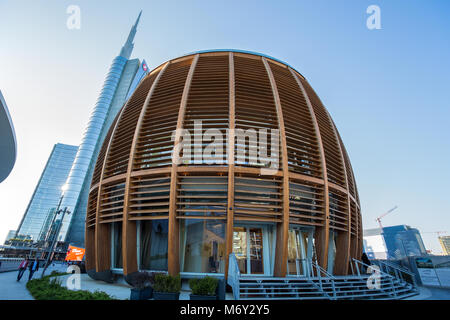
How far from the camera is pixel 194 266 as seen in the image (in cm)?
997

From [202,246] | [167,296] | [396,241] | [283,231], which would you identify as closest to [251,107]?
[283,231]

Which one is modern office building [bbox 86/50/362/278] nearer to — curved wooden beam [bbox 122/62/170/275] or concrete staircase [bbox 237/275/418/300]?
curved wooden beam [bbox 122/62/170/275]

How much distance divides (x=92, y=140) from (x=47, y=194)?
35.4 metres

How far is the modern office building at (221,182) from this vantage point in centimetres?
921

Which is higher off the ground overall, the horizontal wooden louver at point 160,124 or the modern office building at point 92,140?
the modern office building at point 92,140

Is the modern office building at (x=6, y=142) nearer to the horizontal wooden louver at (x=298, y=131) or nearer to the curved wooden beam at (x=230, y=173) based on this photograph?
the curved wooden beam at (x=230, y=173)

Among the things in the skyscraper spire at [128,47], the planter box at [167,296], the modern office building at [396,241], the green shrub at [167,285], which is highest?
the skyscraper spire at [128,47]

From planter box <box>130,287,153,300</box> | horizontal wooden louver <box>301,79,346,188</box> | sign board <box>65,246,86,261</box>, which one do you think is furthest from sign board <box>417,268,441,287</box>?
sign board <box>65,246,86,261</box>

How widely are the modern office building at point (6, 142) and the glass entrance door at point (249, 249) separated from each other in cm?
915

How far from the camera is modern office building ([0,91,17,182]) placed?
668 cm

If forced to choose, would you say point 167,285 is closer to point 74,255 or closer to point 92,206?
point 92,206

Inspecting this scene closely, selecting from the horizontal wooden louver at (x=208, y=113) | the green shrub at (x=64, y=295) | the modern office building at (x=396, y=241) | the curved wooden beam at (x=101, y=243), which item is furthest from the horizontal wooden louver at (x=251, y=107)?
the modern office building at (x=396, y=241)

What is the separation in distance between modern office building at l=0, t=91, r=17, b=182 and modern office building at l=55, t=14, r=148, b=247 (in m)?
61.6
